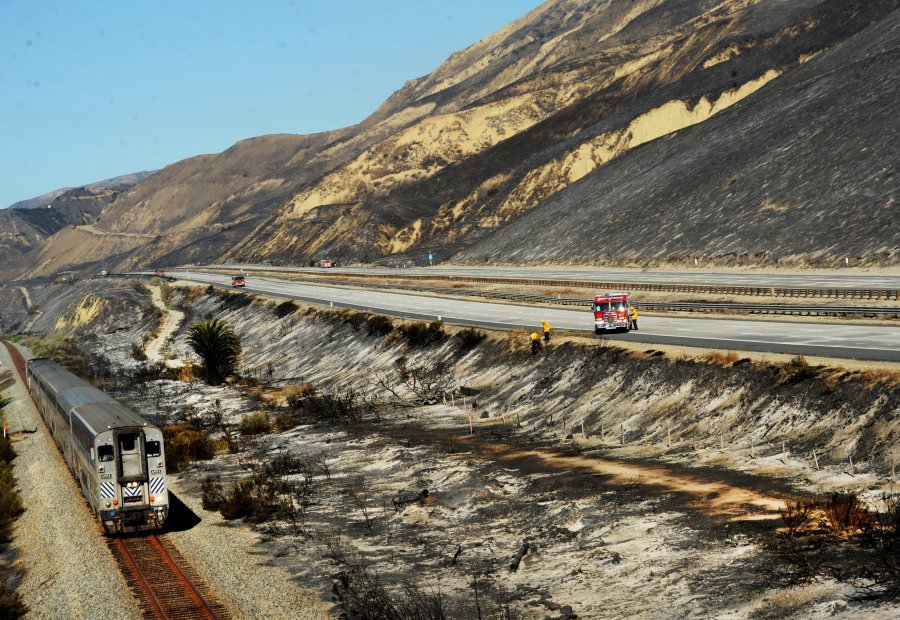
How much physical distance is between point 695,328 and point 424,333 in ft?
50.0

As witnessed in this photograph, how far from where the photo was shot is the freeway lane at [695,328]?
1232 inches

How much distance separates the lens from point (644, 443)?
1118 inches

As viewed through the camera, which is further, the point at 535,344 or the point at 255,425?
the point at 535,344

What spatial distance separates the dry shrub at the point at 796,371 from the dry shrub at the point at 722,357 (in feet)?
8.37

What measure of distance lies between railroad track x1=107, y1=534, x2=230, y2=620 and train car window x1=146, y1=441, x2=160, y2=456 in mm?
2103

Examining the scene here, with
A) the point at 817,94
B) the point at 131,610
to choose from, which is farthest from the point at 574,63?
the point at 131,610

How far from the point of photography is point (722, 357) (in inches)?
1230

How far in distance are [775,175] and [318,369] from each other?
161ft

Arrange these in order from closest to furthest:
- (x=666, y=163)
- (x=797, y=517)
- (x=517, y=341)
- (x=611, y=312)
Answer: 1. (x=797, y=517)
2. (x=611, y=312)
3. (x=517, y=341)
4. (x=666, y=163)

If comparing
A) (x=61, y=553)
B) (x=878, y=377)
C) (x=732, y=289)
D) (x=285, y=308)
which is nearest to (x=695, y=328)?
(x=732, y=289)

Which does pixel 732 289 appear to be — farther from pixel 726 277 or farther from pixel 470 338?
pixel 470 338

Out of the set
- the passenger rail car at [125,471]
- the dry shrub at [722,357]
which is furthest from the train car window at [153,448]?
the dry shrub at [722,357]

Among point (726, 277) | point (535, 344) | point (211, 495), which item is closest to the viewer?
point (211, 495)

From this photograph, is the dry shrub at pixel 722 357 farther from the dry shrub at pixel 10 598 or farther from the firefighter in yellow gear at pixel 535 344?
the dry shrub at pixel 10 598
